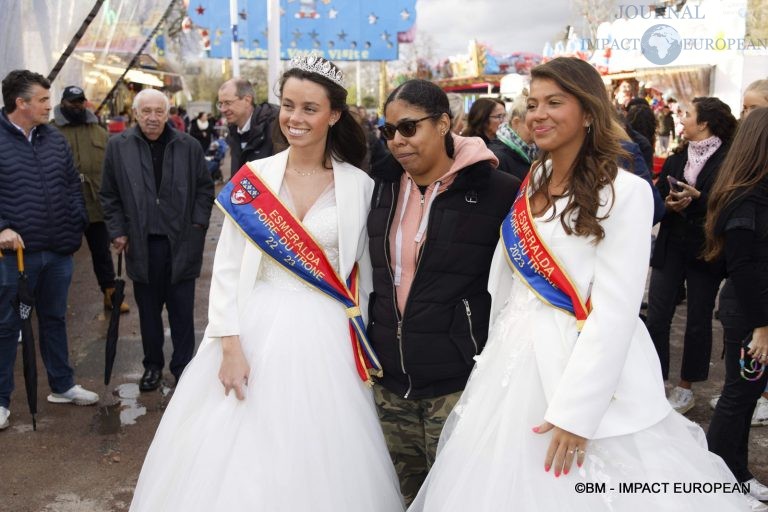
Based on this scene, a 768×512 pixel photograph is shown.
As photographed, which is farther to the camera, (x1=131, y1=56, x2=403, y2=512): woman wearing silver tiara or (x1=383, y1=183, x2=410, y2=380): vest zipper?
(x1=383, y1=183, x2=410, y2=380): vest zipper

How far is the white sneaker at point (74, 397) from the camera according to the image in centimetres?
452

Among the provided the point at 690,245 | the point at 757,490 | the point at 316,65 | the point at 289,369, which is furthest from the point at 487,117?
the point at 289,369

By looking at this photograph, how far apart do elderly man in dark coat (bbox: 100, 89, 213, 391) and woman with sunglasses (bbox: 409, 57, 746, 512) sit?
302 cm

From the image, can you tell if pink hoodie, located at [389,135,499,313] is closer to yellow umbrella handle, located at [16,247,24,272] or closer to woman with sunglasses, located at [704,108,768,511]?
woman with sunglasses, located at [704,108,768,511]

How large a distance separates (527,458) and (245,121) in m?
4.19

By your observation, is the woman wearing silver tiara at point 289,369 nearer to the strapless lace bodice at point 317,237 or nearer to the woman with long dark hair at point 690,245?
the strapless lace bodice at point 317,237

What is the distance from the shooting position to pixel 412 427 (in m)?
2.62

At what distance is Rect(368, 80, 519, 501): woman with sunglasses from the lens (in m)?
2.38

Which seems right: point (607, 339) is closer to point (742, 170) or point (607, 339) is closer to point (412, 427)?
point (412, 427)

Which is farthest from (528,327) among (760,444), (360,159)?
(760,444)

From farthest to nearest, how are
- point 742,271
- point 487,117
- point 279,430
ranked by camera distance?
1. point 487,117
2. point 742,271
3. point 279,430

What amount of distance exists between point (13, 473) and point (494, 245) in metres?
2.86

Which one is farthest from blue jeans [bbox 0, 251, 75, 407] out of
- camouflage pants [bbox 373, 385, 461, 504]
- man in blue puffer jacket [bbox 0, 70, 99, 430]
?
camouflage pants [bbox 373, 385, 461, 504]

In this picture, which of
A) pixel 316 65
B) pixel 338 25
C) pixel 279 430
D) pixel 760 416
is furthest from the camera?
pixel 338 25
